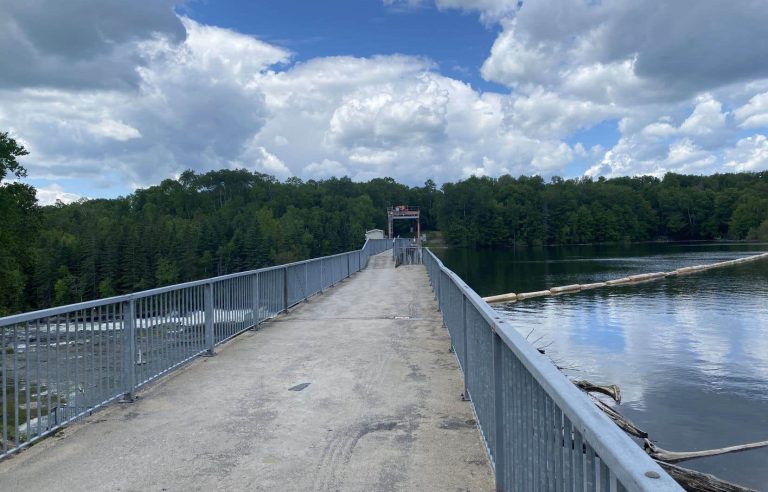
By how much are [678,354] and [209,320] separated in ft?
56.5

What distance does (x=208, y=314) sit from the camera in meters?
8.13

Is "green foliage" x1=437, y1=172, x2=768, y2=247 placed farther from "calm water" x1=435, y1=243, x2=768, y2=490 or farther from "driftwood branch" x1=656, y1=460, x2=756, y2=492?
"driftwood branch" x1=656, y1=460, x2=756, y2=492

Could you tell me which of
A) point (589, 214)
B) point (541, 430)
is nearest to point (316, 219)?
point (589, 214)

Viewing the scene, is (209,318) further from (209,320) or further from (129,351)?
(129,351)

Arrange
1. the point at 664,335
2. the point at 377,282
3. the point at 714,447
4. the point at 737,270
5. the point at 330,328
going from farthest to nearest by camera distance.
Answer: the point at 737,270 < the point at 664,335 < the point at 377,282 < the point at 714,447 < the point at 330,328

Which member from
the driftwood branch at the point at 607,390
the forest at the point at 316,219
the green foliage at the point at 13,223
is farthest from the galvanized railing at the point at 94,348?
the forest at the point at 316,219

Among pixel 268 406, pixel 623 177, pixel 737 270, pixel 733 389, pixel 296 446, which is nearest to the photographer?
pixel 296 446

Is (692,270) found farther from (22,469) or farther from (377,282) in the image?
(22,469)

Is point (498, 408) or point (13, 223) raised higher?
point (13, 223)

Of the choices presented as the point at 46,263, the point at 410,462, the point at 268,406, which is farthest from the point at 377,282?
the point at 46,263

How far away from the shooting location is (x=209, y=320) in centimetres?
816

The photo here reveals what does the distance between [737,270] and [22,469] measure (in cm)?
5660


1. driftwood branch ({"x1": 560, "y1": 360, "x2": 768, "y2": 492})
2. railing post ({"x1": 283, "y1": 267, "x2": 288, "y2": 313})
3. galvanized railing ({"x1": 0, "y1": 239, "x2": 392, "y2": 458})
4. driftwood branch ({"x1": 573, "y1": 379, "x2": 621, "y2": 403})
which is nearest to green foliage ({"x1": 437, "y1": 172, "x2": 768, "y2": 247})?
driftwood branch ({"x1": 573, "y1": 379, "x2": 621, "y2": 403})

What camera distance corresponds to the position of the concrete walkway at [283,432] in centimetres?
394
